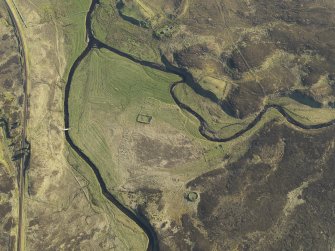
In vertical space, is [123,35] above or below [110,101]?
above

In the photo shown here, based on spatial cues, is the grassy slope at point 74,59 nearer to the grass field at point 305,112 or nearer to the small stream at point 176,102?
the small stream at point 176,102

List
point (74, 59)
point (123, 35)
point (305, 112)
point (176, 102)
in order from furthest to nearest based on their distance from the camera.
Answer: point (123, 35) < point (74, 59) < point (176, 102) < point (305, 112)

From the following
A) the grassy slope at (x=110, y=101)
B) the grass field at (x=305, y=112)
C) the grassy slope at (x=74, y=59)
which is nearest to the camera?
the grassy slope at (x=74, y=59)

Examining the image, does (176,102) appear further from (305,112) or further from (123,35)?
(305,112)

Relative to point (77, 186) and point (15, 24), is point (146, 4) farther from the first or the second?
point (77, 186)

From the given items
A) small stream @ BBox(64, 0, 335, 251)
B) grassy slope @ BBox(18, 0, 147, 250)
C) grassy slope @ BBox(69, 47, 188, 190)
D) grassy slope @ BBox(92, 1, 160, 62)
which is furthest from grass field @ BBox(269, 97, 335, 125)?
grassy slope @ BBox(18, 0, 147, 250)

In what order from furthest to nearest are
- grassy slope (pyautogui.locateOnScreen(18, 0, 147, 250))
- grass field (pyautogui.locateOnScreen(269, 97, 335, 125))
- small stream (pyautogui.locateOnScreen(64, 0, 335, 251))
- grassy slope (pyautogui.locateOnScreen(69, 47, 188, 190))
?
grass field (pyautogui.locateOnScreen(269, 97, 335, 125)) < grassy slope (pyautogui.locateOnScreen(69, 47, 188, 190)) < small stream (pyautogui.locateOnScreen(64, 0, 335, 251)) < grassy slope (pyautogui.locateOnScreen(18, 0, 147, 250))

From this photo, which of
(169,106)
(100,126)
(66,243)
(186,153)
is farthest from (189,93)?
(66,243)

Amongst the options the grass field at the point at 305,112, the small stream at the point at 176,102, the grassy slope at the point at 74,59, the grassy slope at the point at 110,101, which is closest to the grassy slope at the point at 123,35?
the small stream at the point at 176,102

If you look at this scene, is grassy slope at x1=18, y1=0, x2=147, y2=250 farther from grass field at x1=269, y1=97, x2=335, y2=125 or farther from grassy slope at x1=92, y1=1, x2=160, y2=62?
grass field at x1=269, y1=97, x2=335, y2=125

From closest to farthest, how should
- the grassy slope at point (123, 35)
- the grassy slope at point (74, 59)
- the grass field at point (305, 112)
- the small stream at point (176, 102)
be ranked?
the grassy slope at point (74, 59)
the small stream at point (176, 102)
the grass field at point (305, 112)
the grassy slope at point (123, 35)

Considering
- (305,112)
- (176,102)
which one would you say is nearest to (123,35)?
(176,102)

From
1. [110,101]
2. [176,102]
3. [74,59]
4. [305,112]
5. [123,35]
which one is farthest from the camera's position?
[123,35]
